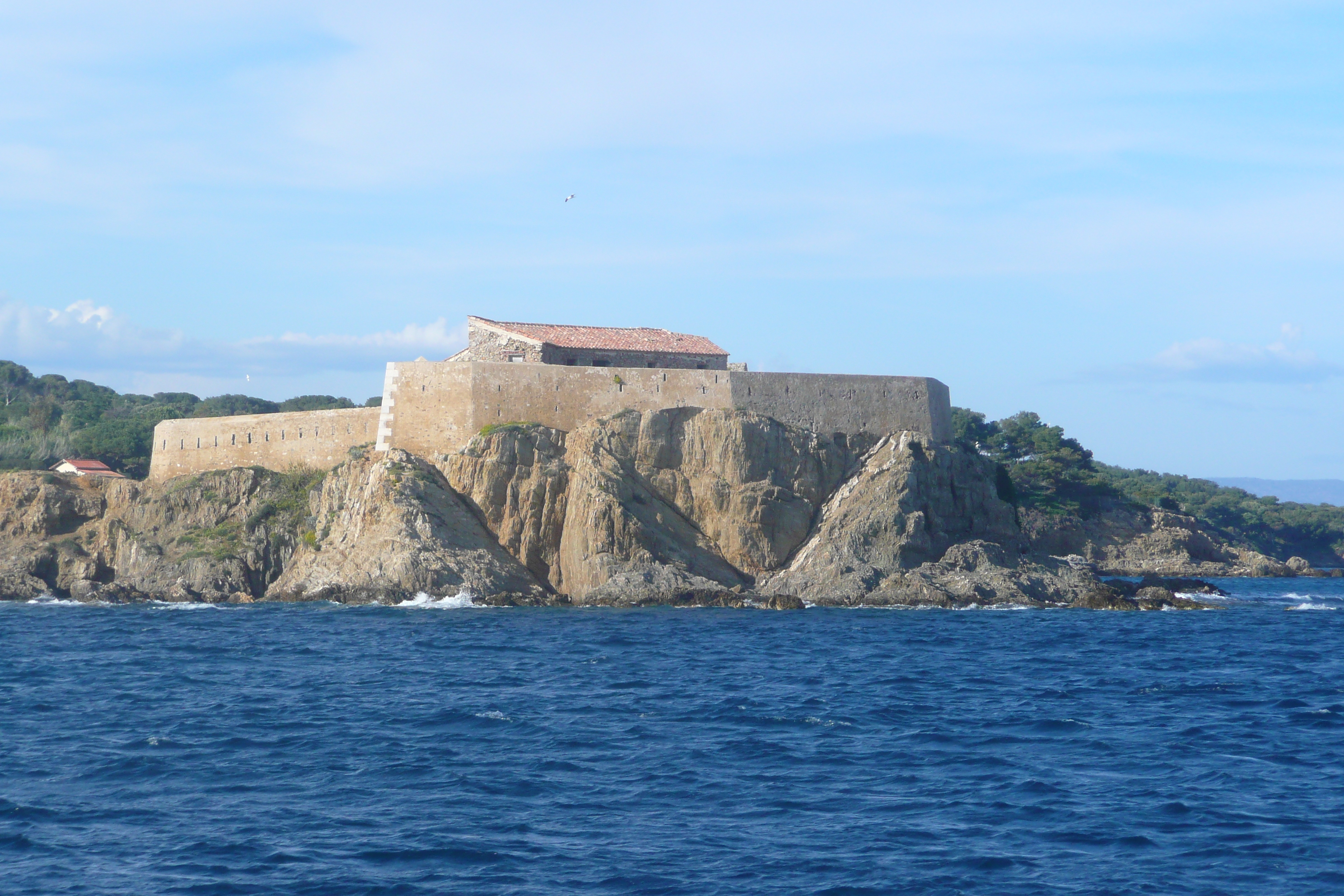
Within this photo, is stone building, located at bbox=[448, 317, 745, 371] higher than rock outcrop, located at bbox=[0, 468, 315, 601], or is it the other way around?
stone building, located at bbox=[448, 317, 745, 371]

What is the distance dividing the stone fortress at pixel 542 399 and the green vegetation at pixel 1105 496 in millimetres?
8147

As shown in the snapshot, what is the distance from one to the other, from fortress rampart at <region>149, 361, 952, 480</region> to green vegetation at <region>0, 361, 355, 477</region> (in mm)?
17113

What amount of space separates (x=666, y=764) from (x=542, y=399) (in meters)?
29.4

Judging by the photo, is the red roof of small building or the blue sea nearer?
the blue sea

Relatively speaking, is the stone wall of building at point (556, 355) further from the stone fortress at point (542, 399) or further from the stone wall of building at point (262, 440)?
the stone wall of building at point (262, 440)

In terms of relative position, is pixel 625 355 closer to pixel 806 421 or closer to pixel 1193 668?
pixel 806 421

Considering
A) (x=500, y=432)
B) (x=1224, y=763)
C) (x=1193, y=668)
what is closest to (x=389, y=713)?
(x=1224, y=763)

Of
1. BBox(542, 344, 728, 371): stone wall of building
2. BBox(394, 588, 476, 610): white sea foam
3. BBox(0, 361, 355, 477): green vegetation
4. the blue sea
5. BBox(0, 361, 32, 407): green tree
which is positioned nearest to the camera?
the blue sea

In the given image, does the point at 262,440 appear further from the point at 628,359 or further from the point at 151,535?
the point at 628,359

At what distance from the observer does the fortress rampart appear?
4728cm

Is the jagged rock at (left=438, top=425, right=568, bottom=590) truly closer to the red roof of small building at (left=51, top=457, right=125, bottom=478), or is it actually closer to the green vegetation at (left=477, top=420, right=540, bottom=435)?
the green vegetation at (left=477, top=420, right=540, bottom=435)

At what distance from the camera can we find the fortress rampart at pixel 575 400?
47.3m

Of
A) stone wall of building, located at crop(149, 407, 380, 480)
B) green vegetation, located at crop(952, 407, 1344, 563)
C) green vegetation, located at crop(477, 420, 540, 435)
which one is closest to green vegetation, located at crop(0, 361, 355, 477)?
stone wall of building, located at crop(149, 407, 380, 480)

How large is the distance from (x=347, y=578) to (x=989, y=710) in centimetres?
2588
